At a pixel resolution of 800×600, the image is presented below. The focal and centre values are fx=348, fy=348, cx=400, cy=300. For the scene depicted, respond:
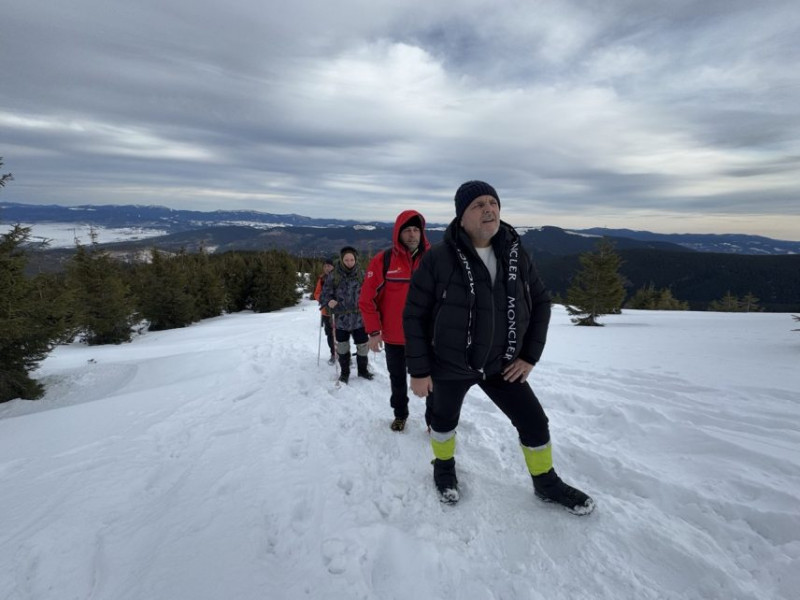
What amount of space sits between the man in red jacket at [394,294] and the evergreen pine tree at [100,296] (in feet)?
63.9

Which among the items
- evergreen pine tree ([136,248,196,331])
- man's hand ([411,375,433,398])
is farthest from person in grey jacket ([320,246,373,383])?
evergreen pine tree ([136,248,196,331])

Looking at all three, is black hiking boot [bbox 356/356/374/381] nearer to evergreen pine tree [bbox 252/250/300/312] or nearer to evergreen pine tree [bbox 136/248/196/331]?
evergreen pine tree [bbox 136/248/196/331]

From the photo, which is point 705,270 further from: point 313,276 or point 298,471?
point 298,471

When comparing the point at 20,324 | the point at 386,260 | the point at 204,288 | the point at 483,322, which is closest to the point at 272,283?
the point at 204,288

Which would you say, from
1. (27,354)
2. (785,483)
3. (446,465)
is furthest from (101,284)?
(785,483)

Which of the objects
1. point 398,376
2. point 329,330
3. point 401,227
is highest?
point 401,227

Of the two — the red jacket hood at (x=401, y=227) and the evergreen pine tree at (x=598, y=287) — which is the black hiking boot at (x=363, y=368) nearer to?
the red jacket hood at (x=401, y=227)

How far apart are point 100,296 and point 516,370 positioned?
21748 millimetres

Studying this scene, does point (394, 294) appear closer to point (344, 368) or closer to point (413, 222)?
point (413, 222)

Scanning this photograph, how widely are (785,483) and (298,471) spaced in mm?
3946

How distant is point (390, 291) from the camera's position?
3.91 m

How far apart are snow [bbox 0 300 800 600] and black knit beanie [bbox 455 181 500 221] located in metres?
2.33

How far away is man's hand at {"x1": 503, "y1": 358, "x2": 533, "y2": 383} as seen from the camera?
255 cm

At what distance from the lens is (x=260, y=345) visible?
9.51m
